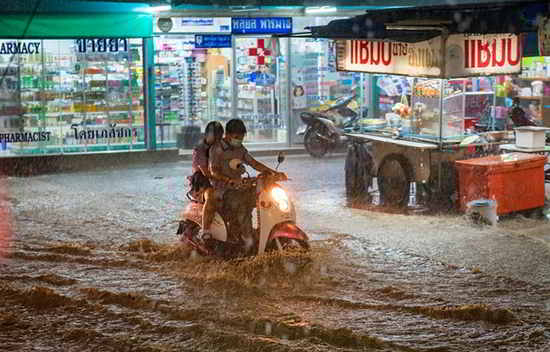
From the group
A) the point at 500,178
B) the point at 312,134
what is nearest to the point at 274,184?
the point at 500,178

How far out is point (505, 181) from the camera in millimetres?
12836

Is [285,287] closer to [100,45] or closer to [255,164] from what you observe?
[255,164]

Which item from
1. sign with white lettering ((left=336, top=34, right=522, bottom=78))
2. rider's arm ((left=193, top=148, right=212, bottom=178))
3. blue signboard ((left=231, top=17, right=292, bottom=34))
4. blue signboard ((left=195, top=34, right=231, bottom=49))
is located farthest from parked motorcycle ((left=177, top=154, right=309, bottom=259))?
blue signboard ((left=195, top=34, right=231, bottom=49))

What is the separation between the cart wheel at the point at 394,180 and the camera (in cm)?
1378

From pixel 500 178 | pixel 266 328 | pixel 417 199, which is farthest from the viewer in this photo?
pixel 417 199

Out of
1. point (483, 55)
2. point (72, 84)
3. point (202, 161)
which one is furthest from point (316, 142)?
point (202, 161)

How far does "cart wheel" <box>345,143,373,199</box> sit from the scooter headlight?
4.99m

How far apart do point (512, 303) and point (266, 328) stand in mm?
2462

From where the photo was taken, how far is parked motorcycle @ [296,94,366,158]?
19.9 m

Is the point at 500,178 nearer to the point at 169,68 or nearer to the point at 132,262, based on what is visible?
the point at 132,262

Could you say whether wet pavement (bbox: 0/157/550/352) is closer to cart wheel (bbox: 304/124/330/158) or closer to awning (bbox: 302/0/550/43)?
awning (bbox: 302/0/550/43)

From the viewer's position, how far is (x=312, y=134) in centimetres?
2012

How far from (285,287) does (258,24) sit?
1150cm

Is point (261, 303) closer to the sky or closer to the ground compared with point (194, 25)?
closer to the ground
